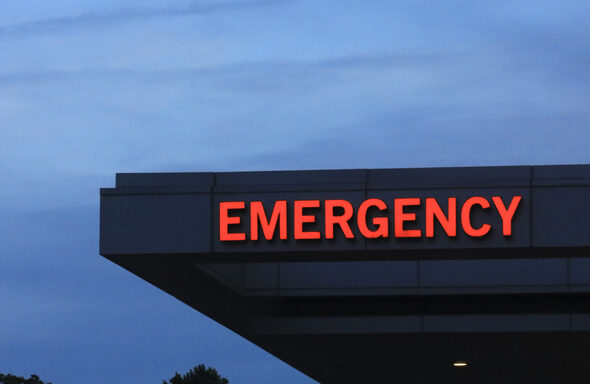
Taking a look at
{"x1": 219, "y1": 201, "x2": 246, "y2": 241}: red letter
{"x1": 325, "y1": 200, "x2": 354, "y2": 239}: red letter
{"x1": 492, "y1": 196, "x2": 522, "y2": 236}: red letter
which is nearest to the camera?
{"x1": 492, "y1": 196, "x2": 522, "y2": 236}: red letter

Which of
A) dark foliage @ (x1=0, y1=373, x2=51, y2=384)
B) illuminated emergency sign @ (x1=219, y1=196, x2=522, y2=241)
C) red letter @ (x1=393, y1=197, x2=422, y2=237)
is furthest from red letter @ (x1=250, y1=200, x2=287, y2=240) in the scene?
dark foliage @ (x1=0, y1=373, x2=51, y2=384)

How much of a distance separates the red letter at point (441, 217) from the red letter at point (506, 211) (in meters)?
0.63

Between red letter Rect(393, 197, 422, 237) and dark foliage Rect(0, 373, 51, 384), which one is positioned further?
dark foliage Rect(0, 373, 51, 384)

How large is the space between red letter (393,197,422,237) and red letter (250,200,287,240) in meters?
1.69

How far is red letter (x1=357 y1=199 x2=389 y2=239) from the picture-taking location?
20.3 m

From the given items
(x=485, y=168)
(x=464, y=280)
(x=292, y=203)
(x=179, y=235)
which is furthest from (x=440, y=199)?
(x=464, y=280)

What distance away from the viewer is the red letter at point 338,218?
20391 mm

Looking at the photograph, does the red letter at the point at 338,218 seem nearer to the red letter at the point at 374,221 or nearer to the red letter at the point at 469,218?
the red letter at the point at 374,221

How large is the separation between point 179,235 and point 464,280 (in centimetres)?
902

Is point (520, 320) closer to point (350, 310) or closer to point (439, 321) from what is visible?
point (439, 321)

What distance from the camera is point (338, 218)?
805 inches

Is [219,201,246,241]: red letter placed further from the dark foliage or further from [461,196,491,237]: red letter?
the dark foliage

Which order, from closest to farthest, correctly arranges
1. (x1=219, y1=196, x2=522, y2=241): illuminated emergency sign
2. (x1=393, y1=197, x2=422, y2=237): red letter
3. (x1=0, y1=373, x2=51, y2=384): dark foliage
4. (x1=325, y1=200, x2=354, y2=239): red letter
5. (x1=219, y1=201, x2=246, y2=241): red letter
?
(x1=219, y1=196, x2=522, y2=241): illuminated emergency sign < (x1=393, y1=197, x2=422, y2=237): red letter < (x1=325, y1=200, x2=354, y2=239): red letter < (x1=219, y1=201, x2=246, y2=241): red letter < (x1=0, y1=373, x2=51, y2=384): dark foliage

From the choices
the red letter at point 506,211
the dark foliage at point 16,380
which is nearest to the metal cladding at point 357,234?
the red letter at point 506,211
